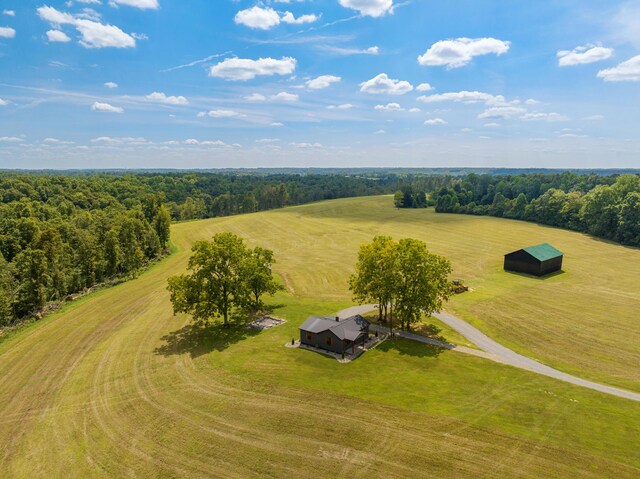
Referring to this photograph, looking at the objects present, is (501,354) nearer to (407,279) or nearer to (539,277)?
(407,279)

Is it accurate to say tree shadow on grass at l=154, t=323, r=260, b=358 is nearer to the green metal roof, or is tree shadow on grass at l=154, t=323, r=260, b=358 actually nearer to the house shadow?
the house shadow

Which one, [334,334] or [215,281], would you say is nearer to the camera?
[334,334]

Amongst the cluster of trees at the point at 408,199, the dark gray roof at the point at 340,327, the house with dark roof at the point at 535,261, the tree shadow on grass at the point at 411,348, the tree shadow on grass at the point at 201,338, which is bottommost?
the tree shadow on grass at the point at 201,338

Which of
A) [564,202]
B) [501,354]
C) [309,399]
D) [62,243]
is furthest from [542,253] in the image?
[62,243]

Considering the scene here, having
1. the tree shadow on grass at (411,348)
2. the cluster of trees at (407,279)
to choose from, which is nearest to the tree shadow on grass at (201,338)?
the tree shadow on grass at (411,348)

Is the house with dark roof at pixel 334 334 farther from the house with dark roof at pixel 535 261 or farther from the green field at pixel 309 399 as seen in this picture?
the house with dark roof at pixel 535 261

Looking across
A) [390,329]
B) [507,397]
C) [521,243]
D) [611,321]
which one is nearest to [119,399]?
[390,329]
